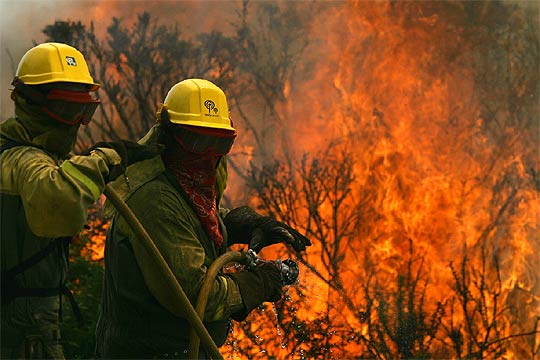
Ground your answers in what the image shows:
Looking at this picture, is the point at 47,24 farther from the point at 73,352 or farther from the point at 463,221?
the point at 73,352

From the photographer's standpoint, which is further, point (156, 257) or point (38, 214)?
point (156, 257)

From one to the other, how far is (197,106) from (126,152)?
0.55 metres

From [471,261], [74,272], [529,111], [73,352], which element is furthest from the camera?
[529,111]

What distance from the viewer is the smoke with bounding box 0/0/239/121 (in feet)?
54.0

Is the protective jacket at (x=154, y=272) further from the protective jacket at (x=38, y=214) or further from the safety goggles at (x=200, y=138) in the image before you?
the protective jacket at (x=38, y=214)

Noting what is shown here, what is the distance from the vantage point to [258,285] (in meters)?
4.30

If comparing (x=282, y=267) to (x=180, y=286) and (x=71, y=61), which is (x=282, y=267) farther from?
(x=71, y=61)

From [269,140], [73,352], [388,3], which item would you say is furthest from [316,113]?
[73,352]

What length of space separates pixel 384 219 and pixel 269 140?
12.1ft

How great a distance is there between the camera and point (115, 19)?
17.3 metres

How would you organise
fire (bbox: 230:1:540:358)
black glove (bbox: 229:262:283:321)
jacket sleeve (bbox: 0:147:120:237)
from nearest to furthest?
jacket sleeve (bbox: 0:147:120:237) < black glove (bbox: 229:262:283:321) < fire (bbox: 230:1:540:358)

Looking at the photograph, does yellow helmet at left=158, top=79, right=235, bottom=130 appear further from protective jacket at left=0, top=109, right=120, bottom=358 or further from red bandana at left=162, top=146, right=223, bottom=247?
protective jacket at left=0, top=109, right=120, bottom=358

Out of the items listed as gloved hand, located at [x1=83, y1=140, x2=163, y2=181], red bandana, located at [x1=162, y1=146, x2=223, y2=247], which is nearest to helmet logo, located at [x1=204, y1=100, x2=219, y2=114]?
red bandana, located at [x1=162, y1=146, x2=223, y2=247]

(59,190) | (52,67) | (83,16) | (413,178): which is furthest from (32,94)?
(83,16)
